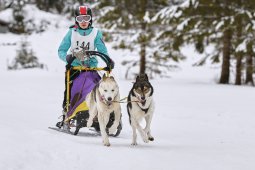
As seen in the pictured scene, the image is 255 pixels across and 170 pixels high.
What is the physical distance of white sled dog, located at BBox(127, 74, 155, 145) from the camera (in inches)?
256

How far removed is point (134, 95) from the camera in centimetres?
668

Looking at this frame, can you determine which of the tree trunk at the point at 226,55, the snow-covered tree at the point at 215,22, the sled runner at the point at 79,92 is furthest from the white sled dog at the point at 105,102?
the tree trunk at the point at 226,55

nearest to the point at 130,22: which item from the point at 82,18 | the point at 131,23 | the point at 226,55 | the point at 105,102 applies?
the point at 131,23

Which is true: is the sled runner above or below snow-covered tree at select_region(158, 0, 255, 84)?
below

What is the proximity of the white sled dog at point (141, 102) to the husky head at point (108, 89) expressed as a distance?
11.2 inches

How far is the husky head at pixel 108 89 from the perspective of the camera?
6477 mm

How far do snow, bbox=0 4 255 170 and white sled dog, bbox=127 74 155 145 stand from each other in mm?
315

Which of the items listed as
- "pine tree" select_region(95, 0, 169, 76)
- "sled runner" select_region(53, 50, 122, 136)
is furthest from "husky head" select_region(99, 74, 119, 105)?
"pine tree" select_region(95, 0, 169, 76)

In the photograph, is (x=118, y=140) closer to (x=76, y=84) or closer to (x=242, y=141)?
(x=76, y=84)

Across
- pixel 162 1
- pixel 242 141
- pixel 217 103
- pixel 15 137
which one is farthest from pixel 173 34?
pixel 15 137

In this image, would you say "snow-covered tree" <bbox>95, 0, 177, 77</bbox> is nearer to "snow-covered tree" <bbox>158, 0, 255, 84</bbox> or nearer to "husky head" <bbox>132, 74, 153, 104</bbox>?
"snow-covered tree" <bbox>158, 0, 255, 84</bbox>

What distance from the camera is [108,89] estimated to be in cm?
651

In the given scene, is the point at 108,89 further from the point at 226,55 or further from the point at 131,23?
the point at 131,23

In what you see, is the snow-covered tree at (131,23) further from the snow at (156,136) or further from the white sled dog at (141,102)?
the white sled dog at (141,102)
